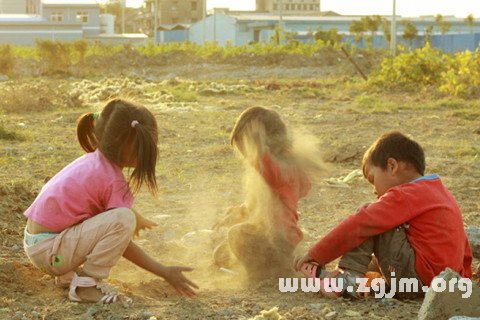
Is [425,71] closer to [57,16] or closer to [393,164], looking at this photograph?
[393,164]

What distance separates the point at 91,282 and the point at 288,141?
1.25m

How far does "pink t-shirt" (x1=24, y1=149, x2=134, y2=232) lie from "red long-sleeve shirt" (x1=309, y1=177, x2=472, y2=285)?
101 cm

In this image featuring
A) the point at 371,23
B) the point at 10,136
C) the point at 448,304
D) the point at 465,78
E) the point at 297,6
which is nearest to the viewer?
the point at 448,304

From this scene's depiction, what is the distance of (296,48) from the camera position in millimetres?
39094

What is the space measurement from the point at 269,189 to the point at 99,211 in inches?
Result: 36.7

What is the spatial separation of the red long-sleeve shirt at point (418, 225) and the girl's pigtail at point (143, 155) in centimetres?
89

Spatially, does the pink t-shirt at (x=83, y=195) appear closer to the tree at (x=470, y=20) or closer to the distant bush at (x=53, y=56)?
the distant bush at (x=53, y=56)

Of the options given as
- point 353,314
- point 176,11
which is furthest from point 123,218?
point 176,11

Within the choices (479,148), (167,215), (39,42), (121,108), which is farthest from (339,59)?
(121,108)

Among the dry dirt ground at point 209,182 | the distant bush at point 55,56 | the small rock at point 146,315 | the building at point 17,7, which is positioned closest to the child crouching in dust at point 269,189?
the dry dirt ground at point 209,182

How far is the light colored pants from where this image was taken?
414 cm

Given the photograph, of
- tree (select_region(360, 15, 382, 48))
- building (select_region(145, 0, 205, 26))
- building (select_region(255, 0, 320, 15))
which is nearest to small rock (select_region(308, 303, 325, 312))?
tree (select_region(360, 15, 382, 48))

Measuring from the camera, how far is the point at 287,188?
15.5 feet

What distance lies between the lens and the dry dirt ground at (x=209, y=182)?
4066mm
